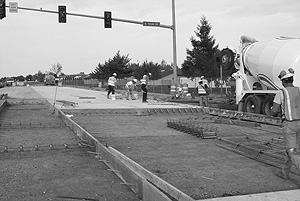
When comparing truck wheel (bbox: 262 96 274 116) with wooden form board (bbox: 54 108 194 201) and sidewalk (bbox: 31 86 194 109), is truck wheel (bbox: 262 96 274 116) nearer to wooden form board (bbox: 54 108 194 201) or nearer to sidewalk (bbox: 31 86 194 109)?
sidewalk (bbox: 31 86 194 109)

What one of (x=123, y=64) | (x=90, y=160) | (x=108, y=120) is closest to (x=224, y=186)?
(x=90, y=160)

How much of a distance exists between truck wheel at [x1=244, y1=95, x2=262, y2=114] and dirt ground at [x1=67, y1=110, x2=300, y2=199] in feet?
8.33

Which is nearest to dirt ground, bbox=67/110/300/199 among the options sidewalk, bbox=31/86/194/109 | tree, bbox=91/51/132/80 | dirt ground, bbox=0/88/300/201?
dirt ground, bbox=0/88/300/201

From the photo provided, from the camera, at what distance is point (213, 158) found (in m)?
6.85

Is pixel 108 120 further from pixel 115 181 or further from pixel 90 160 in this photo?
pixel 115 181

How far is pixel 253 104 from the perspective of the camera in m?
14.1

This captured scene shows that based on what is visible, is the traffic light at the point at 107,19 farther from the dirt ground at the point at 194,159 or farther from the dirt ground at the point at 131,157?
the dirt ground at the point at 131,157

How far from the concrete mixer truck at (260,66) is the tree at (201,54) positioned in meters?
26.8

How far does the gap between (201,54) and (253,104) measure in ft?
98.3

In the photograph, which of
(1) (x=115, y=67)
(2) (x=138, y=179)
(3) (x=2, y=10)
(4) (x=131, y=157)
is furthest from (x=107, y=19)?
(1) (x=115, y=67)

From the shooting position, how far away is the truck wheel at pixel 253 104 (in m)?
13.6

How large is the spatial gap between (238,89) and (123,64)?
52.0 m

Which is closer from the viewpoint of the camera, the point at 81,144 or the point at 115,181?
the point at 115,181

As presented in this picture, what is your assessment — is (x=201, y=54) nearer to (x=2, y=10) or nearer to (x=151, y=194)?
(x=2, y=10)
